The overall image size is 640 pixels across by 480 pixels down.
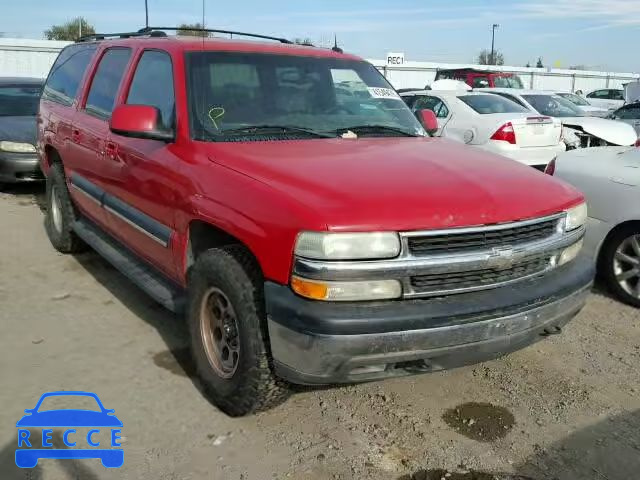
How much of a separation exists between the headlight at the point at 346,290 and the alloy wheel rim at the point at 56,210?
3865 millimetres

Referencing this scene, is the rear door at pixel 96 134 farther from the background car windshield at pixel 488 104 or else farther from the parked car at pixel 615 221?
the background car windshield at pixel 488 104

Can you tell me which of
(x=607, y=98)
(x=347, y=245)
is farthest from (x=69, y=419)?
(x=607, y=98)

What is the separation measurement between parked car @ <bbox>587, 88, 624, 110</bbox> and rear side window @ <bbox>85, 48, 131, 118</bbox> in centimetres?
2047

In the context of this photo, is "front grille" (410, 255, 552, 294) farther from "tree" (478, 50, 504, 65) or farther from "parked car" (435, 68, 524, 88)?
"tree" (478, 50, 504, 65)

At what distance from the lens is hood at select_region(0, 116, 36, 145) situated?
8391mm

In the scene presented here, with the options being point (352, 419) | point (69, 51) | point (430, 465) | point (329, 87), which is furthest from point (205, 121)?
point (69, 51)

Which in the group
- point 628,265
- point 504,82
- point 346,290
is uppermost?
point 504,82

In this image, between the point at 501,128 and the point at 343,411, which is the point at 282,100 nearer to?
the point at 343,411

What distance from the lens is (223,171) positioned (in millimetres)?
3049

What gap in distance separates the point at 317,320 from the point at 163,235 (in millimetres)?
1452

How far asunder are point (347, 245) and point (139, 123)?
61.3 inches

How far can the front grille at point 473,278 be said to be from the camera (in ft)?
8.84

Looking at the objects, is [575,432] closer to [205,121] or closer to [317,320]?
[317,320]

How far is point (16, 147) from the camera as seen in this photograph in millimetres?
8273
